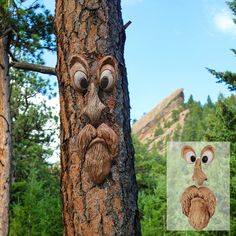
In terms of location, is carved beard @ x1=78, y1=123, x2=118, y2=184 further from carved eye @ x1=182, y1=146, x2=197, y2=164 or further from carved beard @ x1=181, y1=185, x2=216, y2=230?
carved beard @ x1=181, y1=185, x2=216, y2=230

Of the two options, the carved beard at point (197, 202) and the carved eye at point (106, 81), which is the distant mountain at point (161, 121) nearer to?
the carved beard at point (197, 202)

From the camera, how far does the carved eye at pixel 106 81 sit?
2695mm

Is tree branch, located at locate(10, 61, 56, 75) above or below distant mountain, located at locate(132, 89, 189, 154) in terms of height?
below

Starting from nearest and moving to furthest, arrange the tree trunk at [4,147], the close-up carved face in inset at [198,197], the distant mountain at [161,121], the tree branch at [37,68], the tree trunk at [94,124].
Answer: the tree trunk at [94,124], the tree branch at [37,68], the tree trunk at [4,147], the close-up carved face in inset at [198,197], the distant mountain at [161,121]

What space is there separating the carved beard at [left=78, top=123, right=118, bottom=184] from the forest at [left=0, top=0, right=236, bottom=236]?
0.36 meters

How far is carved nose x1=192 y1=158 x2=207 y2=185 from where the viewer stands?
30.9 ft

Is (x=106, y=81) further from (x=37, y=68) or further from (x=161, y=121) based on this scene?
(x=161, y=121)

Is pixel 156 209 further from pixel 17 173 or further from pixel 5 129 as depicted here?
pixel 17 173

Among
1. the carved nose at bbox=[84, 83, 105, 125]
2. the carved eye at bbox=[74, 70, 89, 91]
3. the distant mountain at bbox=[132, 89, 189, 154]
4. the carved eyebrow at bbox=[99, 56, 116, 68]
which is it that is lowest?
the carved nose at bbox=[84, 83, 105, 125]

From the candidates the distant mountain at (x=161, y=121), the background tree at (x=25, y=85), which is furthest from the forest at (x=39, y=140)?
the distant mountain at (x=161, y=121)

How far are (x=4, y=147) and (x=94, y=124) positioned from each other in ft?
18.8

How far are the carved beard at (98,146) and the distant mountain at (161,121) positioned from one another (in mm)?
93034

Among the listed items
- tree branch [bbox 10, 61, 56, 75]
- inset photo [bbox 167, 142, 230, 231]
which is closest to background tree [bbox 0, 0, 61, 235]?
tree branch [bbox 10, 61, 56, 75]

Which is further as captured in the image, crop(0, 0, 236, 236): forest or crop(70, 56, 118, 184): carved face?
crop(0, 0, 236, 236): forest
